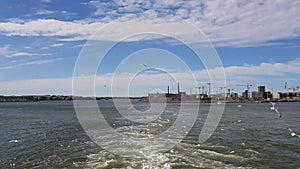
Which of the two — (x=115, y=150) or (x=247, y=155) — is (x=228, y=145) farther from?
(x=115, y=150)

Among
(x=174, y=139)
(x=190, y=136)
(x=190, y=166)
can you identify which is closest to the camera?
(x=190, y=166)

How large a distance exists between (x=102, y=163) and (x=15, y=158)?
660cm

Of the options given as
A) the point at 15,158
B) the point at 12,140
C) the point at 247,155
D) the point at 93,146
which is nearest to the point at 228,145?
the point at 247,155

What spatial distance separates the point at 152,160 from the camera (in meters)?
20.8

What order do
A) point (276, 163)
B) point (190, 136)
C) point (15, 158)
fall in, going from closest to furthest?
point (276, 163) < point (15, 158) < point (190, 136)

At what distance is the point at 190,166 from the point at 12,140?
18.7m

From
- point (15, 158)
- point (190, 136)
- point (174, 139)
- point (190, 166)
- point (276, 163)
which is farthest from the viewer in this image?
point (190, 136)

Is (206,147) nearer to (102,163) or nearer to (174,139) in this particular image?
(174,139)

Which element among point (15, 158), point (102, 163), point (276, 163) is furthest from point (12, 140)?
point (276, 163)

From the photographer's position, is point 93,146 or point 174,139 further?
point 174,139

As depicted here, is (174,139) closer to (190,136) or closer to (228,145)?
(190,136)

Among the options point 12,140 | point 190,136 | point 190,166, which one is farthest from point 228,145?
point 12,140

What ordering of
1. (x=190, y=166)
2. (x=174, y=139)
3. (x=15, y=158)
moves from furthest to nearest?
(x=174, y=139)
(x=15, y=158)
(x=190, y=166)

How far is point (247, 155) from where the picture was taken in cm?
2242
